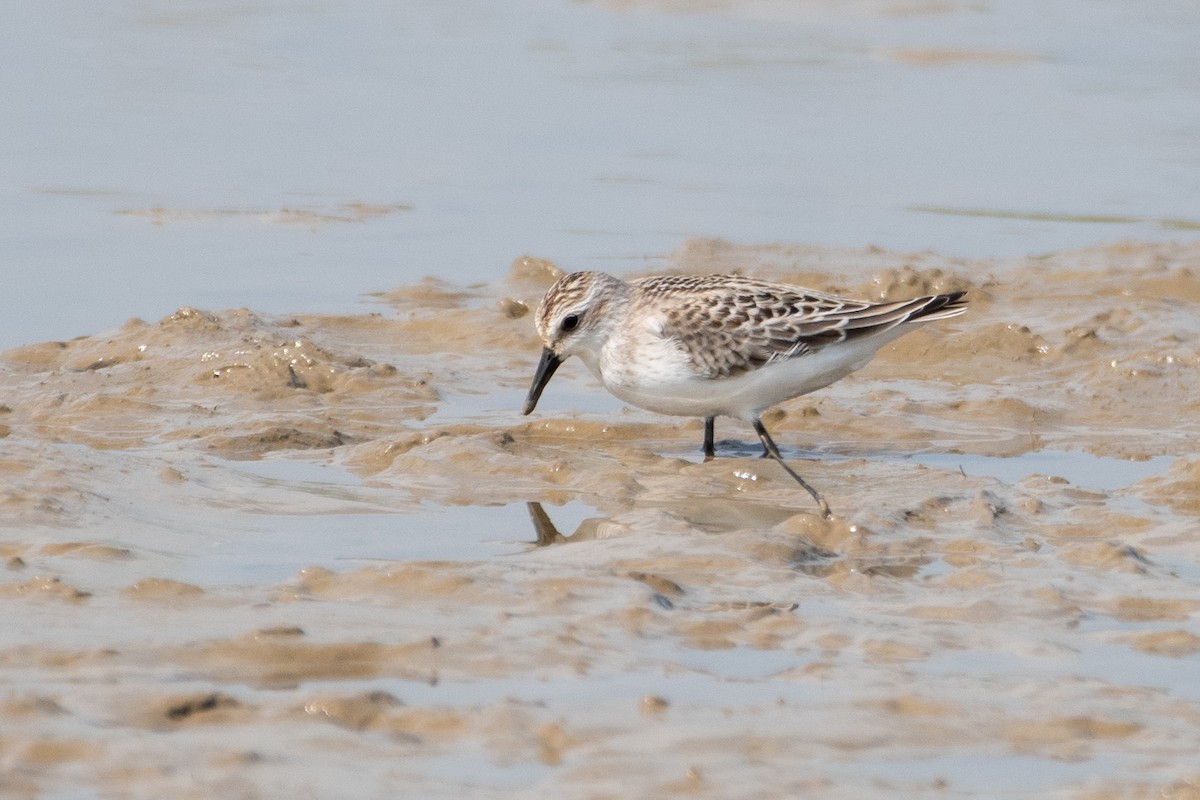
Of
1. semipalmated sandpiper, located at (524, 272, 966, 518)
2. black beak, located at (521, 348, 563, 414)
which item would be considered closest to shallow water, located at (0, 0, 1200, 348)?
black beak, located at (521, 348, 563, 414)

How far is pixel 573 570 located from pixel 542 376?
283cm

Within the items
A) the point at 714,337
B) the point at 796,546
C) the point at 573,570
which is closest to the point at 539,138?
the point at 714,337

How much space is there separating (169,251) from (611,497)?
229 inches

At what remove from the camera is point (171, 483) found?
25.1 feet

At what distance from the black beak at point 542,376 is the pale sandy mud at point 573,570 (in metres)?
0.20

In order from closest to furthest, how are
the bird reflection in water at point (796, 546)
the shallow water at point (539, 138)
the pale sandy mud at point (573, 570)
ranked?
the pale sandy mud at point (573, 570) < the bird reflection in water at point (796, 546) < the shallow water at point (539, 138)

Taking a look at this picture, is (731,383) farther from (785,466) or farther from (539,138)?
(539,138)

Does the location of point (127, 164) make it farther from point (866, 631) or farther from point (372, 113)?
point (866, 631)

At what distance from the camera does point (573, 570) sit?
21.2ft

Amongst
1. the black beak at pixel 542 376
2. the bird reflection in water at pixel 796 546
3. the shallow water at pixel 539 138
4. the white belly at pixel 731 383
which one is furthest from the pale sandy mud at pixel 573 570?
the shallow water at pixel 539 138

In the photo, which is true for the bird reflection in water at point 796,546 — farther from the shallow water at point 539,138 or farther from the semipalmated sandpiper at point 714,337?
the shallow water at point 539,138

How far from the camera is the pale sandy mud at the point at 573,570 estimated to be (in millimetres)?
4887

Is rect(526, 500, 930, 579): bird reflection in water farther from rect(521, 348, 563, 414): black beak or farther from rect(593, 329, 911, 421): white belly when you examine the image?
rect(521, 348, 563, 414): black beak

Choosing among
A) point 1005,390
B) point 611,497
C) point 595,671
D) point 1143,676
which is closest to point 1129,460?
point 1005,390
